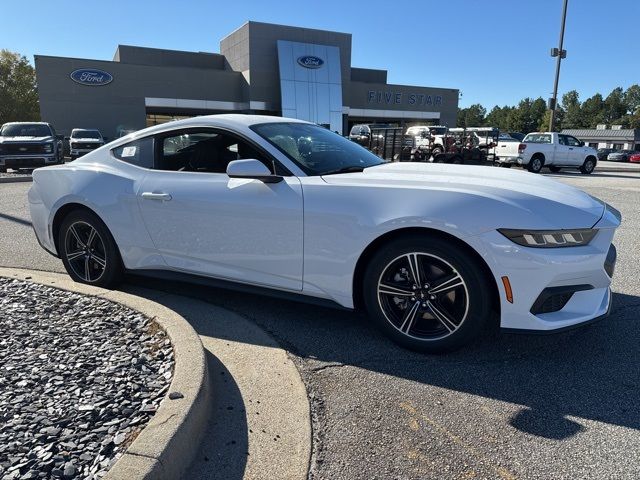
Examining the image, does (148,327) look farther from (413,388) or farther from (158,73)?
(158,73)

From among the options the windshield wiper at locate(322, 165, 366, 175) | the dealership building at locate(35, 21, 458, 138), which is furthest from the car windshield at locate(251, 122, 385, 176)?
the dealership building at locate(35, 21, 458, 138)

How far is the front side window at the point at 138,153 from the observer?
4094 mm

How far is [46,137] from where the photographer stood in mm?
18391

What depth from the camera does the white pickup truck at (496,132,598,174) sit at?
21234 millimetres

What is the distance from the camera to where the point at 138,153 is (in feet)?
13.6

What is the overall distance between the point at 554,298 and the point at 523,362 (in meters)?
0.51

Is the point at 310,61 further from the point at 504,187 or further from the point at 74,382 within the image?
the point at 74,382

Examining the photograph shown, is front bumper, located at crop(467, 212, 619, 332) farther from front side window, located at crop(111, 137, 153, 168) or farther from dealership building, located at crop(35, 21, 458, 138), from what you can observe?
dealership building, located at crop(35, 21, 458, 138)

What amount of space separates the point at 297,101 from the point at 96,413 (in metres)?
40.1

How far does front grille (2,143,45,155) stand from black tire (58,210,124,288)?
52.2ft

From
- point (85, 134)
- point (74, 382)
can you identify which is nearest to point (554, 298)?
point (74, 382)

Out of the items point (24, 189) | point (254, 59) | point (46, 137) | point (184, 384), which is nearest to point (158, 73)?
point (254, 59)

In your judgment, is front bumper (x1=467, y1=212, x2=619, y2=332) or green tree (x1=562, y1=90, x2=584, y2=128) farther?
green tree (x1=562, y1=90, x2=584, y2=128)

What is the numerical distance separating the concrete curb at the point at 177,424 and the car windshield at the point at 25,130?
19.0m
